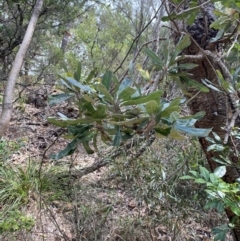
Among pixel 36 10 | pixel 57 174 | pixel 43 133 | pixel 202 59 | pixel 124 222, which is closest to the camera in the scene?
pixel 202 59

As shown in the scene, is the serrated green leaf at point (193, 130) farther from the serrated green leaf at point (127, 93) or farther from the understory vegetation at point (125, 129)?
the serrated green leaf at point (127, 93)

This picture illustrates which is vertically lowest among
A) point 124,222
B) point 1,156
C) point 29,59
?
point 124,222

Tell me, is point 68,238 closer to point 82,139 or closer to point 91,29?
point 82,139

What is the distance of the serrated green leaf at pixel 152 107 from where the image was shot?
1.77 feet

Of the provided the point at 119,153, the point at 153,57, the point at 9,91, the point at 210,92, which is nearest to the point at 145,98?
the point at 153,57

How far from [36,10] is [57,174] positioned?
3.46 feet

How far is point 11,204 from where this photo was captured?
64.2 inches

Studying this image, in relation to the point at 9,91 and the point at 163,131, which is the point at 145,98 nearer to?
the point at 163,131

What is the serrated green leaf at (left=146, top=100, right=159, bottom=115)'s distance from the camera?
54 cm

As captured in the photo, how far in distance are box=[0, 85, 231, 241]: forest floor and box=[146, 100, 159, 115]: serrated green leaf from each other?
0.85 metres

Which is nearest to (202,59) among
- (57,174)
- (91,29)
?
(57,174)

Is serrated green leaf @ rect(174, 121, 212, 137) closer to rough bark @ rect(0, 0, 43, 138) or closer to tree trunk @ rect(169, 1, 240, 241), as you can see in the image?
tree trunk @ rect(169, 1, 240, 241)

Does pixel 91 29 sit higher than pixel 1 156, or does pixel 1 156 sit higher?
pixel 91 29

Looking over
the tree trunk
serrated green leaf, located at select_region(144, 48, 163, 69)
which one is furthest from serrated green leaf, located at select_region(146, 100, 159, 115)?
the tree trunk
